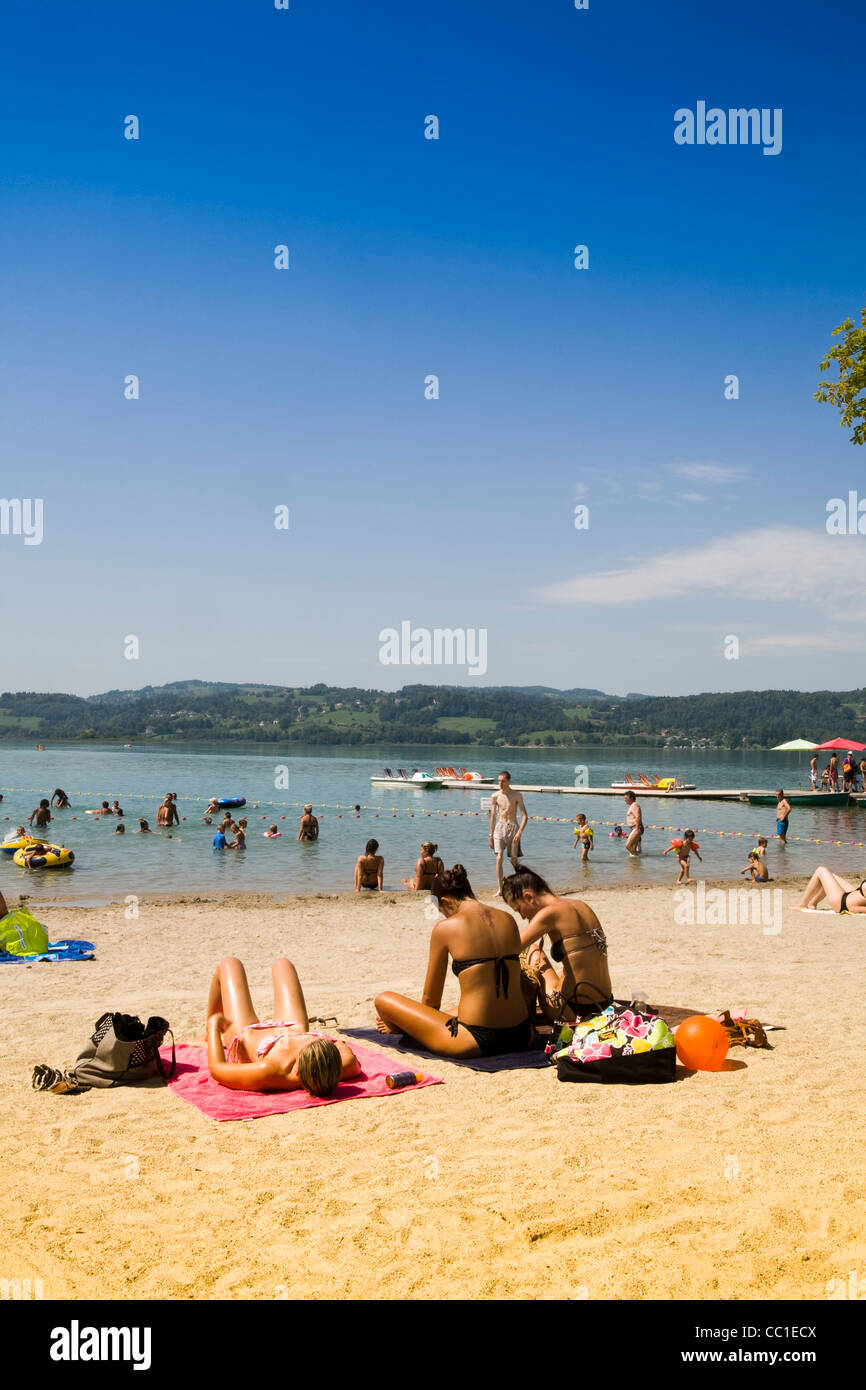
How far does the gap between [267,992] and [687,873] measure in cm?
1493

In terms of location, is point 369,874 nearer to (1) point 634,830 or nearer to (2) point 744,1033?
(1) point 634,830

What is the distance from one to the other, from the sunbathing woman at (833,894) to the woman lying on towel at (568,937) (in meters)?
8.47

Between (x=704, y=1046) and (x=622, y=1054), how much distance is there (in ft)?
2.20

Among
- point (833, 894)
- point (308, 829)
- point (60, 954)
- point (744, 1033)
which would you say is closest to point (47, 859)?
point (308, 829)

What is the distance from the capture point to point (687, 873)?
22328 millimetres

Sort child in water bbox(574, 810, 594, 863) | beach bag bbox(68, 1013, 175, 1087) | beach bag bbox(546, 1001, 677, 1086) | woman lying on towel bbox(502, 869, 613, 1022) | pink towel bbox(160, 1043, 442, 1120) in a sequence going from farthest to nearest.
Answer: child in water bbox(574, 810, 594, 863), woman lying on towel bbox(502, 869, 613, 1022), beach bag bbox(68, 1013, 175, 1087), beach bag bbox(546, 1001, 677, 1086), pink towel bbox(160, 1043, 442, 1120)

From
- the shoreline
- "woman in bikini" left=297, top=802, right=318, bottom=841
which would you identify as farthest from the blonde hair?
"woman in bikini" left=297, top=802, right=318, bottom=841

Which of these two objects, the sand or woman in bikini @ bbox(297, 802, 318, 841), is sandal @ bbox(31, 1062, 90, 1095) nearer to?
the sand

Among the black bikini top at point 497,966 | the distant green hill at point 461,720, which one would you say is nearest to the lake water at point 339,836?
the black bikini top at point 497,966

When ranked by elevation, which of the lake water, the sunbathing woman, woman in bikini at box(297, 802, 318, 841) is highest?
the sunbathing woman

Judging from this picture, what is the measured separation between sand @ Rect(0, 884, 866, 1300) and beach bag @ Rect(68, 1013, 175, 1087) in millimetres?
159

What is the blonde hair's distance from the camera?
235 inches

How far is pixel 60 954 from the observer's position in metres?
11.5

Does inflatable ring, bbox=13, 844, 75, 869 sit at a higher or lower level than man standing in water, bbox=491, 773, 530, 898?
lower
